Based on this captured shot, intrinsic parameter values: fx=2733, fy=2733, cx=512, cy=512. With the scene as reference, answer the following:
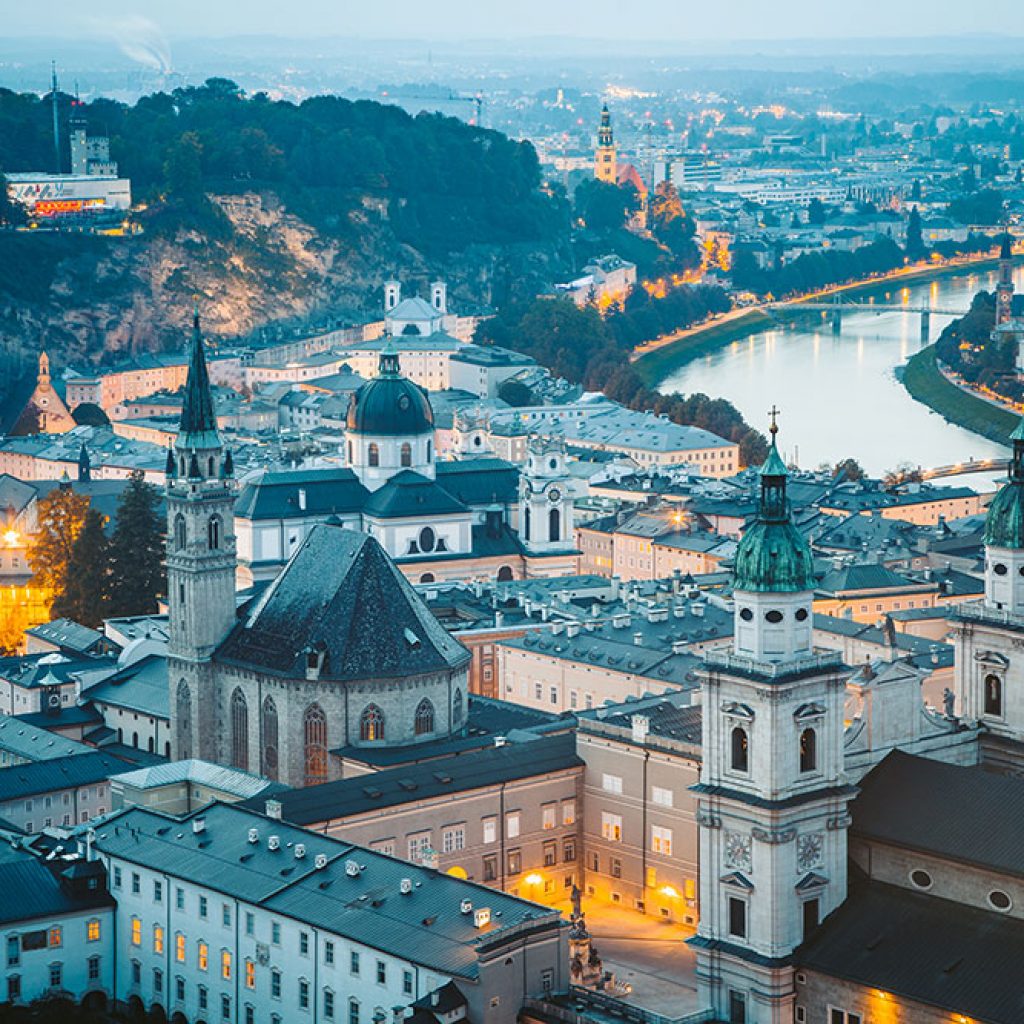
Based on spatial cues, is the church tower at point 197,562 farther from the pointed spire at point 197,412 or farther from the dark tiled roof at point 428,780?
the dark tiled roof at point 428,780

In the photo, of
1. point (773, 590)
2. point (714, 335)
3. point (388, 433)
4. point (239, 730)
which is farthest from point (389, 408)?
point (714, 335)

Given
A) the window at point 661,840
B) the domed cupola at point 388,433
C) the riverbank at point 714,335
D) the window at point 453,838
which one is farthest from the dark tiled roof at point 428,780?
the riverbank at point 714,335

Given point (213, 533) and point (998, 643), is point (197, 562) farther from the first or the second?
point (998, 643)

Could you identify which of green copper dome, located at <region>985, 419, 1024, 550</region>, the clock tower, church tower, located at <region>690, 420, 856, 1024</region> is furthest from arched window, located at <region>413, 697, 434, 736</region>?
the clock tower

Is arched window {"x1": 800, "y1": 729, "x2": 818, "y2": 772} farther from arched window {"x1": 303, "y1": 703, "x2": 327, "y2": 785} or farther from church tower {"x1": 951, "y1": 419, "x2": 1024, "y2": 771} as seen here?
arched window {"x1": 303, "y1": 703, "x2": 327, "y2": 785}

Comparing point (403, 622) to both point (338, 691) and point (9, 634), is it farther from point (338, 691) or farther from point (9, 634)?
point (9, 634)

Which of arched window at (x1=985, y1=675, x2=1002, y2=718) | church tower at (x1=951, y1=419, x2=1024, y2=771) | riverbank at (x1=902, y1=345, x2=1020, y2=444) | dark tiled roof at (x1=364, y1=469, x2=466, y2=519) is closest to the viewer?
church tower at (x1=951, y1=419, x2=1024, y2=771)

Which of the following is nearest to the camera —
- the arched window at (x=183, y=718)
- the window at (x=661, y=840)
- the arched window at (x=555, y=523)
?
the window at (x=661, y=840)
